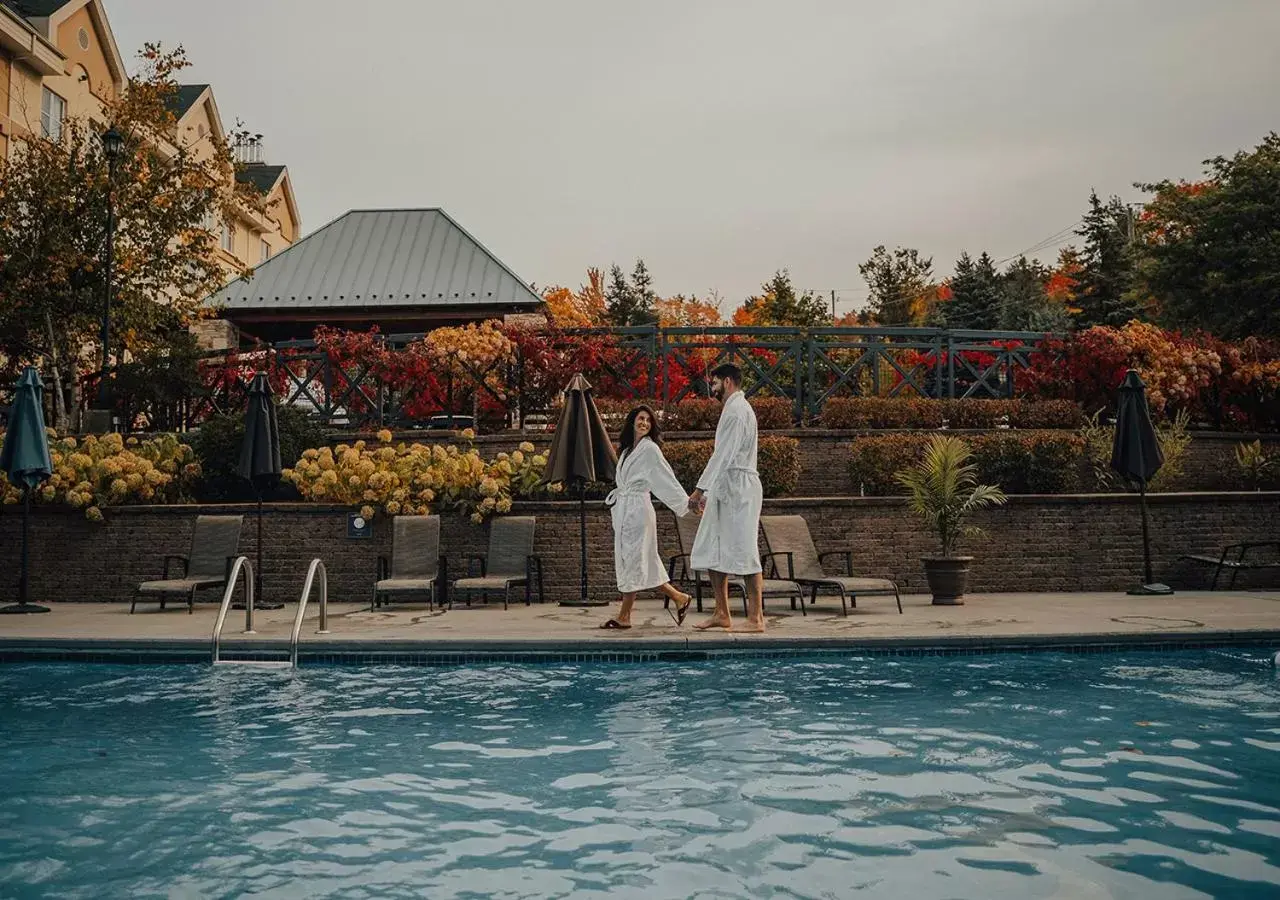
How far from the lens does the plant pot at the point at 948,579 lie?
41.9 ft

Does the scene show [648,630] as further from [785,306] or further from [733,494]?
[785,306]

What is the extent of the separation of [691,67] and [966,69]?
16.1 ft

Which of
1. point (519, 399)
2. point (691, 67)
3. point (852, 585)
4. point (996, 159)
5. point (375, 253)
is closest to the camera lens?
point (852, 585)

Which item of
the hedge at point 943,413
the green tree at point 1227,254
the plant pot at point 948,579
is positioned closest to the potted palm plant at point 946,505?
the plant pot at point 948,579

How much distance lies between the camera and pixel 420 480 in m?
14.0

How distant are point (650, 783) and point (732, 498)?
14.9ft

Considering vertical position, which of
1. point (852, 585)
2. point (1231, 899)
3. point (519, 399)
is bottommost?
point (1231, 899)

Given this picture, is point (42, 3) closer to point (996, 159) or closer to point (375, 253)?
point (375, 253)

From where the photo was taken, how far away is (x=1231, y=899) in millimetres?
4121

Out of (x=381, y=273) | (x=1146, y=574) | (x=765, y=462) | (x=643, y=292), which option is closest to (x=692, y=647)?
(x=765, y=462)

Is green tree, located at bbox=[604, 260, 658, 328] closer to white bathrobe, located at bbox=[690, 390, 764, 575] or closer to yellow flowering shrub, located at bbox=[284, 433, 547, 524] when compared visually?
yellow flowering shrub, located at bbox=[284, 433, 547, 524]

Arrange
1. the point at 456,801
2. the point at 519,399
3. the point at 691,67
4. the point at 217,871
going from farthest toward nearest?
the point at 691,67 → the point at 519,399 → the point at 456,801 → the point at 217,871

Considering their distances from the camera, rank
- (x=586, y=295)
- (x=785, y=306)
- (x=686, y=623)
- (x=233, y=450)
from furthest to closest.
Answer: (x=586, y=295), (x=785, y=306), (x=233, y=450), (x=686, y=623)

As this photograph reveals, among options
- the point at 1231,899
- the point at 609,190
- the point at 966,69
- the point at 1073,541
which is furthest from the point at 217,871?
the point at 609,190
